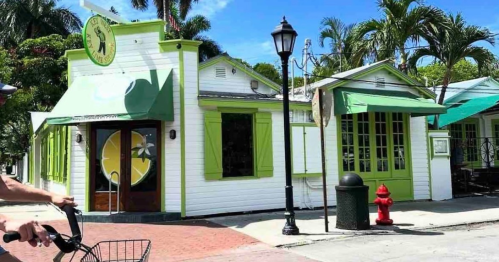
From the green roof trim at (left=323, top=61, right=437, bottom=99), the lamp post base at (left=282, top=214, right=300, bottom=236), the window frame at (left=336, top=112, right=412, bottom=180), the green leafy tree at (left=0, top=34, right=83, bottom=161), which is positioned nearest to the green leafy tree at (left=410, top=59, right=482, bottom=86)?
the green roof trim at (left=323, top=61, right=437, bottom=99)

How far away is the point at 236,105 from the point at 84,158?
3.86 m

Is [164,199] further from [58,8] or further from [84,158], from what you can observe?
[58,8]

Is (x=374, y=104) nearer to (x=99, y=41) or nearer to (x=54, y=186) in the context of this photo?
(x=99, y=41)

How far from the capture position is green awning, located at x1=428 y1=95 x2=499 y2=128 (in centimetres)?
1520

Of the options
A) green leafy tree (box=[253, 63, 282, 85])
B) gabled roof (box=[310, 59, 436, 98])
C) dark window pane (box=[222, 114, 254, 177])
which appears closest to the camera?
dark window pane (box=[222, 114, 254, 177])

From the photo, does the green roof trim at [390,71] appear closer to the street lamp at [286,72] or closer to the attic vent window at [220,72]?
the street lamp at [286,72]

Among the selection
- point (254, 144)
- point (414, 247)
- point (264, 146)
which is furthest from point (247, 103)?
point (414, 247)

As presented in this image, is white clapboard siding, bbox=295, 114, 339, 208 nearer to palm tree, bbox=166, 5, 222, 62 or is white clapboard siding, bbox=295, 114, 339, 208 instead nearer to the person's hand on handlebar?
the person's hand on handlebar

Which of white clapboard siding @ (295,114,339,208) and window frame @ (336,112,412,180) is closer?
white clapboard siding @ (295,114,339,208)

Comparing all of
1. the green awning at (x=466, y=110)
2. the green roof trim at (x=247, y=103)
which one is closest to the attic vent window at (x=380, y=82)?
the green roof trim at (x=247, y=103)

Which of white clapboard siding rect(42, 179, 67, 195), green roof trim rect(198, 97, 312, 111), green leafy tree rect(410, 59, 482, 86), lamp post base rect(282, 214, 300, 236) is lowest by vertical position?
lamp post base rect(282, 214, 300, 236)

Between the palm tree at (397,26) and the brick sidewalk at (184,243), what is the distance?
1018 cm

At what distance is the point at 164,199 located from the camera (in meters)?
10.8

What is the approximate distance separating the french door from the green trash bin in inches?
165
